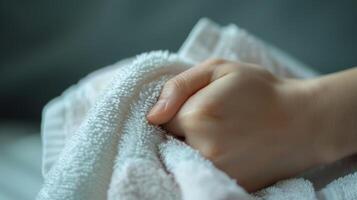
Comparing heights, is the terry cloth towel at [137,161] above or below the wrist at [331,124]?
above

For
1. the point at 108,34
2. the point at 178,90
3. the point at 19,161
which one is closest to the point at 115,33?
the point at 108,34

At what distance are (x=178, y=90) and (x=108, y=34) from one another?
367mm

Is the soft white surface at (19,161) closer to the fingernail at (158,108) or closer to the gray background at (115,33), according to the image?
the gray background at (115,33)

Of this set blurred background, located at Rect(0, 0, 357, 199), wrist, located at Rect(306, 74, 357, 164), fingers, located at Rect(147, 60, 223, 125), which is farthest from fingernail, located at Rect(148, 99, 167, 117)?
blurred background, located at Rect(0, 0, 357, 199)

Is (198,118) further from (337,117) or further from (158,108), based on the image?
(337,117)

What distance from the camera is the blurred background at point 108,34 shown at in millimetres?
832

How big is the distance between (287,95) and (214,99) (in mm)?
99

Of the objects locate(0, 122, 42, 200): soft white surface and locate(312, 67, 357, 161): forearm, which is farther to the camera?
locate(0, 122, 42, 200): soft white surface

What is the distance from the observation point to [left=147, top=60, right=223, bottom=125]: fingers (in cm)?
53

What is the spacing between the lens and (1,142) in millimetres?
799

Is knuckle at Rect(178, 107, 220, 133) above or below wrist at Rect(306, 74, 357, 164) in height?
above

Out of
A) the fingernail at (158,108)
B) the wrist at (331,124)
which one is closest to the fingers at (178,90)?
the fingernail at (158,108)

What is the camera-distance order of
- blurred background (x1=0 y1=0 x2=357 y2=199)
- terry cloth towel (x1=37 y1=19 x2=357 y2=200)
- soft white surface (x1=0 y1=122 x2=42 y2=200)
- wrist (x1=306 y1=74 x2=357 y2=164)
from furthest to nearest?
blurred background (x1=0 y1=0 x2=357 y2=199) < soft white surface (x1=0 y1=122 x2=42 y2=200) < wrist (x1=306 y1=74 x2=357 y2=164) < terry cloth towel (x1=37 y1=19 x2=357 y2=200)

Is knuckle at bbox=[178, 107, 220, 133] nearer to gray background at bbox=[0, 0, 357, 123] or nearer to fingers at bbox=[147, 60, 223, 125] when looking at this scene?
fingers at bbox=[147, 60, 223, 125]
